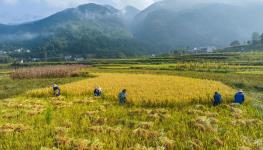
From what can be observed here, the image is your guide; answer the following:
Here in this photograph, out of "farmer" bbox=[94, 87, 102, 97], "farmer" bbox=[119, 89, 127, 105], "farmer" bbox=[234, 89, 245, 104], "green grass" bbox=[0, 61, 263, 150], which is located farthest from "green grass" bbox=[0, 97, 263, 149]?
"farmer" bbox=[94, 87, 102, 97]

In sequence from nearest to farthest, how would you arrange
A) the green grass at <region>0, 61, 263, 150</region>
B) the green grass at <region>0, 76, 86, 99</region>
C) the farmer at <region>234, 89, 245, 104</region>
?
the green grass at <region>0, 61, 263, 150</region>
the farmer at <region>234, 89, 245, 104</region>
the green grass at <region>0, 76, 86, 99</region>

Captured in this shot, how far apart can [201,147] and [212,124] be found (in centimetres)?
452

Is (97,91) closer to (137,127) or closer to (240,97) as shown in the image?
(240,97)

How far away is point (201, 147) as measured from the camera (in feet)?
48.7

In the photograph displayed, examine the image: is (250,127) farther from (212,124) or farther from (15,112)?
(15,112)

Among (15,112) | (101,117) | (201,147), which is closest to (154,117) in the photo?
(101,117)

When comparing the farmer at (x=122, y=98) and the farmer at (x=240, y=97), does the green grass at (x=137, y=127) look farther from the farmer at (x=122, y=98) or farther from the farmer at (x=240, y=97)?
the farmer at (x=122, y=98)

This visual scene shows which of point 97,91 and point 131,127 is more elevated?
point 97,91

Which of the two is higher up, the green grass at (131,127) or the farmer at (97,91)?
the farmer at (97,91)

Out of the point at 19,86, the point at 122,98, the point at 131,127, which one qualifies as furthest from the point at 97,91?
the point at 19,86

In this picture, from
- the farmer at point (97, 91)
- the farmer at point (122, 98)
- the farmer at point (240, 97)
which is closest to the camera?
the farmer at point (240, 97)

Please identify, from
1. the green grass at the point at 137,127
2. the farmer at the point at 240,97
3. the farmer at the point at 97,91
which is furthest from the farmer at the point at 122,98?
the farmer at the point at 240,97

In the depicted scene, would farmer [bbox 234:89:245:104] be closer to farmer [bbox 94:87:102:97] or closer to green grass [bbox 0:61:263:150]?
green grass [bbox 0:61:263:150]

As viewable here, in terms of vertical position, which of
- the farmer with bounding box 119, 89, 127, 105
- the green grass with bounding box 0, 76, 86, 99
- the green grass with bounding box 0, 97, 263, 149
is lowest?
the green grass with bounding box 0, 76, 86, 99
